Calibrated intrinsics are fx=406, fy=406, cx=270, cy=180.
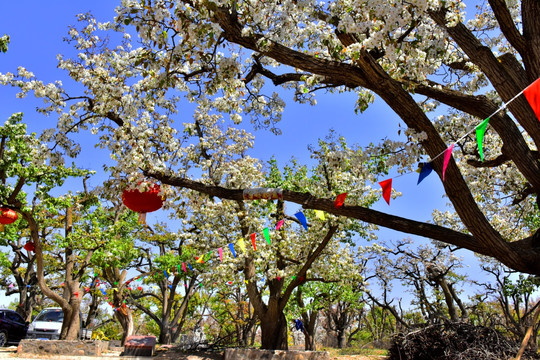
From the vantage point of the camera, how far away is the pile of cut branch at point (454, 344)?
209 cm

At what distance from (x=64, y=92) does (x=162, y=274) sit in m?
15.3

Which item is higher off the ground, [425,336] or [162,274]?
[162,274]

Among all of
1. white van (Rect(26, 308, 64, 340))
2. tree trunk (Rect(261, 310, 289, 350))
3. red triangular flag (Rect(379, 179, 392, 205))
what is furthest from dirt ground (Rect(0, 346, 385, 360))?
red triangular flag (Rect(379, 179, 392, 205))

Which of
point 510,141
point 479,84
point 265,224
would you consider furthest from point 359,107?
point 265,224

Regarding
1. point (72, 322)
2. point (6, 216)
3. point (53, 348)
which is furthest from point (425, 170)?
point (72, 322)

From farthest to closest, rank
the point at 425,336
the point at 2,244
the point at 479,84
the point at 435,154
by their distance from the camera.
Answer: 1. the point at 2,244
2. the point at 479,84
3. the point at 435,154
4. the point at 425,336

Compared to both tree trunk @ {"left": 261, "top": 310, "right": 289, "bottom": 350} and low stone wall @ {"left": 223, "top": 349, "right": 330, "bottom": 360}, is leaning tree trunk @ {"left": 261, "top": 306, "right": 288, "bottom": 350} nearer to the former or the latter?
tree trunk @ {"left": 261, "top": 310, "right": 289, "bottom": 350}

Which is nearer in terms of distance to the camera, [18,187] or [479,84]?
[479,84]

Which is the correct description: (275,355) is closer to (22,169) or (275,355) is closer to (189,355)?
(189,355)

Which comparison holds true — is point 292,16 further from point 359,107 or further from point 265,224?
point 265,224

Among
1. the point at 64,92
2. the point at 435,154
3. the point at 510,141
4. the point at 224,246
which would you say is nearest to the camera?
the point at 435,154

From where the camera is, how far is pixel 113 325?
41281 millimetres

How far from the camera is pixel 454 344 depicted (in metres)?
2.20

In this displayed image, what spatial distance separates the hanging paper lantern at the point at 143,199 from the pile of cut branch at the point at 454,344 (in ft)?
14.7
